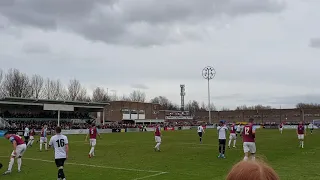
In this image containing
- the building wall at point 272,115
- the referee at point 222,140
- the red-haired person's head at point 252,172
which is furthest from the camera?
the building wall at point 272,115

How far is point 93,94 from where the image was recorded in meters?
129

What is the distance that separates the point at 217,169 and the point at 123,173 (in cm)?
435

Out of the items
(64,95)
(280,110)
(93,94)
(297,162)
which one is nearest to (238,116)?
(280,110)

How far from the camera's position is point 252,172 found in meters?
1.88

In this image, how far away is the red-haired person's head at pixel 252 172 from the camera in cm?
188

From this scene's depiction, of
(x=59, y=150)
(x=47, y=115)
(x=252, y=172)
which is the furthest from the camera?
(x=47, y=115)

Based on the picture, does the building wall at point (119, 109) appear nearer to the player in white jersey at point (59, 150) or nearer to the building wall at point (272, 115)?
the building wall at point (272, 115)

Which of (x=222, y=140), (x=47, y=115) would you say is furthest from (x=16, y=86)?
(x=222, y=140)

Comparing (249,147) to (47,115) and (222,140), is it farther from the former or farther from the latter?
(47,115)

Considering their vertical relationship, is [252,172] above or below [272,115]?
above

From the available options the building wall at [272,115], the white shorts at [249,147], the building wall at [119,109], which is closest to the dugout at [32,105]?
the building wall at [119,109]

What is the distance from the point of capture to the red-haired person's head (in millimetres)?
1879

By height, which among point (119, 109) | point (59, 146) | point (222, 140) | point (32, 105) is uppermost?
point (32, 105)

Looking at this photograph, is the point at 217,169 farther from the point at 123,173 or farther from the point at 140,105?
the point at 140,105
